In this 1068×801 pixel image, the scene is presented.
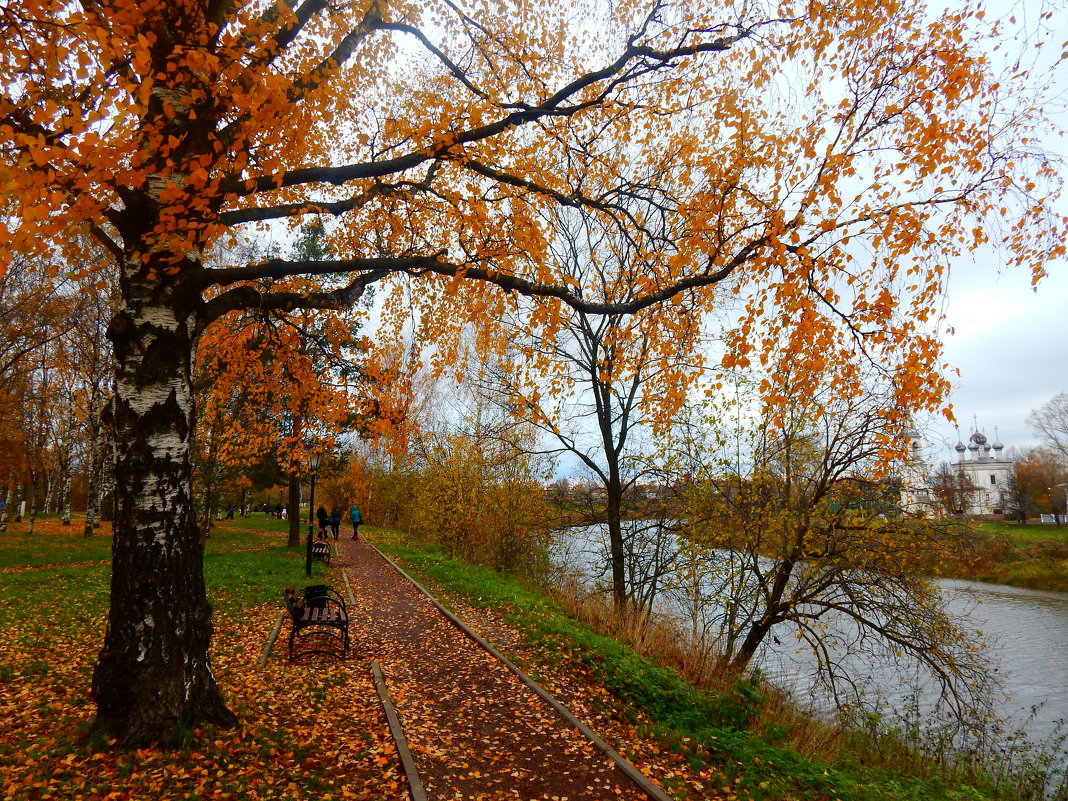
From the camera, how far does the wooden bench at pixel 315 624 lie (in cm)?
700

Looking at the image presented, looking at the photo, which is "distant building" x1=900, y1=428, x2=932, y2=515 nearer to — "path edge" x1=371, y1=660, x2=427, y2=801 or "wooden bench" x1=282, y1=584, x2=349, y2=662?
"path edge" x1=371, y1=660, x2=427, y2=801

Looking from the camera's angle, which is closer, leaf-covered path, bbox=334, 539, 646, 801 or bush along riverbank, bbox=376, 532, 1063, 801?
leaf-covered path, bbox=334, 539, 646, 801

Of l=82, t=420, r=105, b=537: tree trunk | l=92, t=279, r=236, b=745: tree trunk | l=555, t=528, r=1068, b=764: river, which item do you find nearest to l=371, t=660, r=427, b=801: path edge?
l=92, t=279, r=236, b=745: tree trunk

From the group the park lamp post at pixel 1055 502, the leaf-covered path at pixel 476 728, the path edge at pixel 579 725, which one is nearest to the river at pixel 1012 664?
the path edge at pixel 579 725

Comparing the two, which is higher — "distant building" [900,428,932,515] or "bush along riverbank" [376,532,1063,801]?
"distant building" [900,428,932,515]

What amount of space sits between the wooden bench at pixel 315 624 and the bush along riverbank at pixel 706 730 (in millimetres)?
2191

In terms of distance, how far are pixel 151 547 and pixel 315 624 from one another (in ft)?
11.0

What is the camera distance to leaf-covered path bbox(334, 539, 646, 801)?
445cm

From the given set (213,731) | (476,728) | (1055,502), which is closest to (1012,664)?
(476,728)

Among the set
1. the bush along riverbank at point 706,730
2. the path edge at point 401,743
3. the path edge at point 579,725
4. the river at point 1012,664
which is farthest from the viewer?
the river at point 1012,664

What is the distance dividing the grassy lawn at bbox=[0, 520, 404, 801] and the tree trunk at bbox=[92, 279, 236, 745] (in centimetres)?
28

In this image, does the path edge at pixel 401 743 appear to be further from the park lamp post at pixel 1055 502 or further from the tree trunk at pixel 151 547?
the park lamp post at pixel 1055 502

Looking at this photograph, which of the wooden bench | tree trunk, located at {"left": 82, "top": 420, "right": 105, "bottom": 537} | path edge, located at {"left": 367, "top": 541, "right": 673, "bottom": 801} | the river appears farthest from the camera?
tree trunk, located at {"left": 82, "top": 420, "right": 105, "bottom": 537}

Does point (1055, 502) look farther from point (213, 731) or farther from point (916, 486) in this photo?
point (213, 731)
